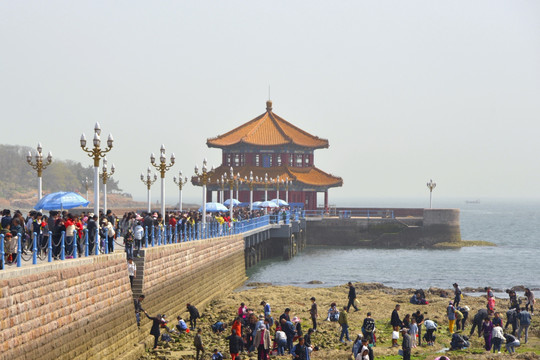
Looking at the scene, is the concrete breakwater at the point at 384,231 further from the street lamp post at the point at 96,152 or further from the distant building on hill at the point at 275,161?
the street lamp post at the point at 96,152

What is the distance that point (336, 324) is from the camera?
29500mm

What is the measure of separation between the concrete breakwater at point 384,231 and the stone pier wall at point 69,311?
172 ft

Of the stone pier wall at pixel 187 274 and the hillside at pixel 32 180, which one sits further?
the hillside at pixel 32 180

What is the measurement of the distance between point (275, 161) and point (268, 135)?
349cm

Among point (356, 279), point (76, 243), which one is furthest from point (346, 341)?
point (356, 279)

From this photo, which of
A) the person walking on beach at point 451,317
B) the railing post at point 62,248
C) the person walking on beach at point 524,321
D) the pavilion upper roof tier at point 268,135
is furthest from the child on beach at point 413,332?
the pavilion upper roof tier at point 268,135

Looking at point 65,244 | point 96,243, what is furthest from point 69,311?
point 96,243

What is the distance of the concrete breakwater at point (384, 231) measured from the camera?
7575 cm

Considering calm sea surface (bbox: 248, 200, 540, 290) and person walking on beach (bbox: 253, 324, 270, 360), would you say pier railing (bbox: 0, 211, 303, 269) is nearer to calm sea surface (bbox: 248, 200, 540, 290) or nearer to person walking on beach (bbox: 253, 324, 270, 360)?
person walking on beach (bbox: 253, 324, 270, 360)

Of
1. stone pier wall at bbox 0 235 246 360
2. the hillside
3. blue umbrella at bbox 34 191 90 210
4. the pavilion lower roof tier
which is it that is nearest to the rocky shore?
stone pier wall at bbox 0 235 246 360

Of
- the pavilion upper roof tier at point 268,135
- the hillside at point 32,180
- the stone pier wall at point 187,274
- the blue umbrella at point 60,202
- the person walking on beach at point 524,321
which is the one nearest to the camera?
the blue umbrella at point 60,202

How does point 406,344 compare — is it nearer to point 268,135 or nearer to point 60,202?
point 60,202

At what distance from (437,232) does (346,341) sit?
51.4 m

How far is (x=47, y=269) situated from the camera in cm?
1864
